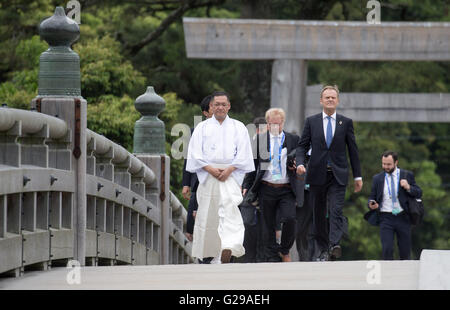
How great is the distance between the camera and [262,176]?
10.7 metres

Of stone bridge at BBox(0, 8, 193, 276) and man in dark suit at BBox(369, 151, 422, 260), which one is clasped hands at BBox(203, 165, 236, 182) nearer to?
stone bridge at BBox(0, 8, 193, 276)

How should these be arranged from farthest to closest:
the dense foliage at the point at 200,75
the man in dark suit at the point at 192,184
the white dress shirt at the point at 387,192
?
the dense foliage at the point at 200,75 → the white dress shirt at the point at 387,192 → the man in dark suit at the point at 192,184

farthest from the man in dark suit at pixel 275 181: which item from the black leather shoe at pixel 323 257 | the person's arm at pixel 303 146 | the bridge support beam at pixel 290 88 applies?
the bridge support beam at pixel 290 88

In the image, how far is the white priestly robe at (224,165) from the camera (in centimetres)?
958

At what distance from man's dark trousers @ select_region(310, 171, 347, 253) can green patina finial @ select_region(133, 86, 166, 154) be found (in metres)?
A: 2.14

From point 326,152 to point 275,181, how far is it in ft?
Answer: 2.48

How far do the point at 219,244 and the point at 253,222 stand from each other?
1656 millimetres

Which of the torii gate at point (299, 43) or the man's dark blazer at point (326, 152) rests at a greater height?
the torii gate at point (299, 43)

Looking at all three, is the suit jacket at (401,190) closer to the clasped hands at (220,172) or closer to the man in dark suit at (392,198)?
the man in dark suit at (392,198)

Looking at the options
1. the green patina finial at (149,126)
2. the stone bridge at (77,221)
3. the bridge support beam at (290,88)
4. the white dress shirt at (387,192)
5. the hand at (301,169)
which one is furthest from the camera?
the bridge support beam at (290,88)

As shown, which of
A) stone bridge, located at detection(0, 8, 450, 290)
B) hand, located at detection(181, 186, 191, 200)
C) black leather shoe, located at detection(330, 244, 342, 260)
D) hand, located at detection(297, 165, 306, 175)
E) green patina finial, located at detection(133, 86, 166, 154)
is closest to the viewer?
stone bridge, located at detection(0, 8, 450, 290)

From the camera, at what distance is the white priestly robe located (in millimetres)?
9578

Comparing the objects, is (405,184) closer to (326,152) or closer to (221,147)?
(326,152)

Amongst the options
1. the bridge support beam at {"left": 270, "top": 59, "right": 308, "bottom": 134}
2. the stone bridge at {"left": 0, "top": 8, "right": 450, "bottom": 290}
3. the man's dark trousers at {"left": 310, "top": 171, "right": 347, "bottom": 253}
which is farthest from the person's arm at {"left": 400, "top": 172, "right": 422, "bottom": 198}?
the bridge support beam at {"left": 270, "top": 59, "right": 308, "bottom": 134}
